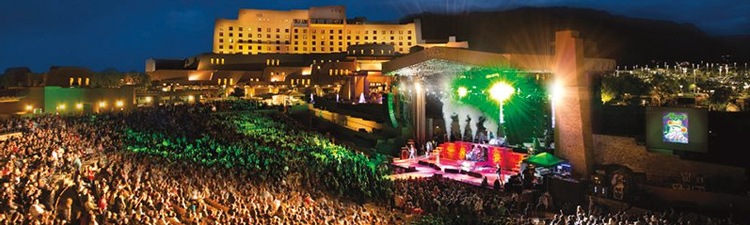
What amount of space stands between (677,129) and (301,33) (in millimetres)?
74754

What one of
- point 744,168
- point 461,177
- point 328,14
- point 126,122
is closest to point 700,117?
point 744,168

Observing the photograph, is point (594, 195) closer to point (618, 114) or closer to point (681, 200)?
point (681, 200)

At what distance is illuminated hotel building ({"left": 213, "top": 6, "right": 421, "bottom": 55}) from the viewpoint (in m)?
86.5

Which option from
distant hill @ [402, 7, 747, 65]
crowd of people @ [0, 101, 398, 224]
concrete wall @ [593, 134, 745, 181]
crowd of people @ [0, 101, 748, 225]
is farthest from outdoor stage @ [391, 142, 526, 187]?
distant hill @ [402, 7, 747, 65]

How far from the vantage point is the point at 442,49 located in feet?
80.3

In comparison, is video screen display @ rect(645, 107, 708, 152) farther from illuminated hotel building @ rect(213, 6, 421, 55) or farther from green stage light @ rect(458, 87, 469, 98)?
illuminated hotel building @ rect(213, 6, 421, 55)

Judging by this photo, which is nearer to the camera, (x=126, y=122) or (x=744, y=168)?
(x=744, y=168)

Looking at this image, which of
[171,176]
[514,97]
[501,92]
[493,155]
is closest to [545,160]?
[493,155]

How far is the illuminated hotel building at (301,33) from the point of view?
86.5m

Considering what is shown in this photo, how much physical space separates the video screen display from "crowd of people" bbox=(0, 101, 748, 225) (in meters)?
4.19

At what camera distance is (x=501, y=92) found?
88.2ft

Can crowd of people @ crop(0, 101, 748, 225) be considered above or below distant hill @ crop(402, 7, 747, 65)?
below

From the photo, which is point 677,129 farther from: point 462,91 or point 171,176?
point 171,176

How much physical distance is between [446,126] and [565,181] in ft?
41.6
